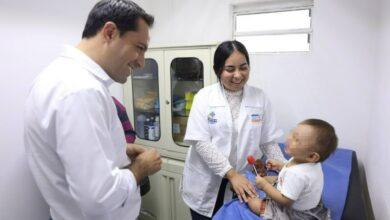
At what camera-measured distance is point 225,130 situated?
57.0 inches

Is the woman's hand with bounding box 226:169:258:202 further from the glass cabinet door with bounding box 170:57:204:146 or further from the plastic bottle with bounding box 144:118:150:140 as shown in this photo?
the plastic bottle with bounding box 144:118:150:140

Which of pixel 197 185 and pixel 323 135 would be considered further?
pixel 197 185

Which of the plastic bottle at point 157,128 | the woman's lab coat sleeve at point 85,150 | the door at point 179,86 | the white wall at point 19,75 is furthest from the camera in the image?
the plastic bottle at point 157,128

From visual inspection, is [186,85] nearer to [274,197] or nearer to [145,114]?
[145,114]

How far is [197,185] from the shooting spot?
5.03 feet

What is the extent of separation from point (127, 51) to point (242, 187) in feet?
2.58

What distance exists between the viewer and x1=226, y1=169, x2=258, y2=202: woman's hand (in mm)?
1226

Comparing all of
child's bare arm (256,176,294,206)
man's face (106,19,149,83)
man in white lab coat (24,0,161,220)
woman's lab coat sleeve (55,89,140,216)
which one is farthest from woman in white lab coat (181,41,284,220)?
woman's lab coat sleeve (55,89,140,216)

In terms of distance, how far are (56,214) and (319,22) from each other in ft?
5.99

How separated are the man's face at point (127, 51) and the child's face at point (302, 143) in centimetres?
68

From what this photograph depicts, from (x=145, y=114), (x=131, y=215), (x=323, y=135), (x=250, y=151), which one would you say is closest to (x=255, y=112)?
(x=250, y=151)

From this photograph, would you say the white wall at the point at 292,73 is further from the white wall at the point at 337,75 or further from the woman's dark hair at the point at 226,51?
the woman's dark hair at the point at 226,51

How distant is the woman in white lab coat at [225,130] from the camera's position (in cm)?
144

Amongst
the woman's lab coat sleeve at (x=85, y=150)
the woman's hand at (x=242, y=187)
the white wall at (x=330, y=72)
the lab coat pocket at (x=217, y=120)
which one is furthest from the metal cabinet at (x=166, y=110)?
the woman's lab coat sleeve at (x=85, y=150)
